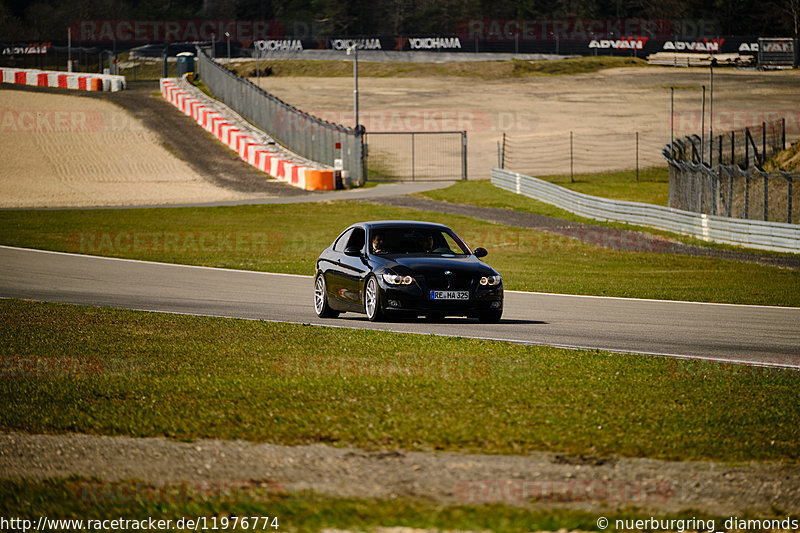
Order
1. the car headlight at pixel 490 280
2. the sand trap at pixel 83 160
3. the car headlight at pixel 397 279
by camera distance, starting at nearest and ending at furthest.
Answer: the car headlight at pixel 397 279, the car headlight at pixel 490 280, the sand trap at pixel 83 160

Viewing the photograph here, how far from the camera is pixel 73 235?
30094 mm

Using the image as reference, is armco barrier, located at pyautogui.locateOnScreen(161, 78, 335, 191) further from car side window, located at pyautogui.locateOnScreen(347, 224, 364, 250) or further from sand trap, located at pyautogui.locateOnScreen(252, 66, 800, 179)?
car side window, located at pyautogui.locateOnScreen(347, 224, 364, 250)

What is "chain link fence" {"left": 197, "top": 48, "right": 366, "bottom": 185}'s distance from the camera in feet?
158

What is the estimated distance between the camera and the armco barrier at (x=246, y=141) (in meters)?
45.7

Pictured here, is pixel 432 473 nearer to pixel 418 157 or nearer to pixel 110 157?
pixel 110 157

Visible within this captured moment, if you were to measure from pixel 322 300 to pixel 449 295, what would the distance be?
2.49 metres

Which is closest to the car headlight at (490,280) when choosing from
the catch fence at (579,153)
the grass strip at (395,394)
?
the grass strip at (395,394)

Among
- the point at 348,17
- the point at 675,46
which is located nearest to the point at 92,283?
the point at 675,46

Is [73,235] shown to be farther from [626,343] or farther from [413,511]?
[413,511]

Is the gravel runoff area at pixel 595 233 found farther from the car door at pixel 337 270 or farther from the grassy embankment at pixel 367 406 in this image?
the grassy embankment at pixel 367 406

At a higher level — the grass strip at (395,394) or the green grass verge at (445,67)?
the green grass verge at (445,67)

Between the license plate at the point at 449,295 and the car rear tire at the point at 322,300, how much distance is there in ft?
7.07

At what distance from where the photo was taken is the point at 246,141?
52.9 metres

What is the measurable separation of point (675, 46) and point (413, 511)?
96034mm
